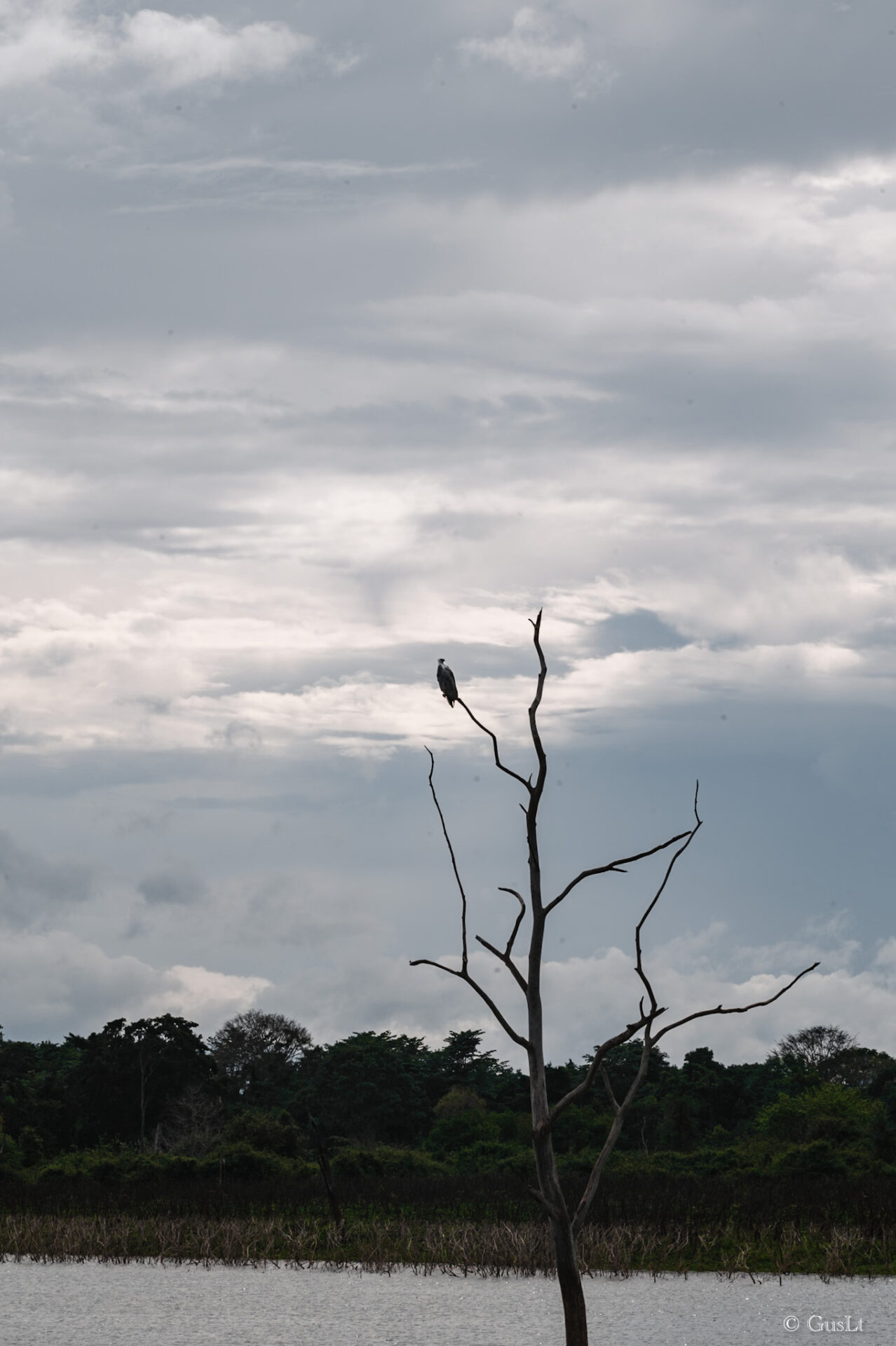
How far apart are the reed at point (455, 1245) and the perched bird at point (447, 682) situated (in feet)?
49.5

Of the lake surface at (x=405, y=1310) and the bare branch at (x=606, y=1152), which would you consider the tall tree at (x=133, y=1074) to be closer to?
the lake surface at (x=405, y=1310)

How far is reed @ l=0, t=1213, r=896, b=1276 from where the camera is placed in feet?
71.5

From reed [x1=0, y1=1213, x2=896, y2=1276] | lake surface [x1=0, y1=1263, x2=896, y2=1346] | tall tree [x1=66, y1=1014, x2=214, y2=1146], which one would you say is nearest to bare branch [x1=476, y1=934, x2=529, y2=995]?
lake surface [x1=0, y1=1263, x2=896, y2=1346]

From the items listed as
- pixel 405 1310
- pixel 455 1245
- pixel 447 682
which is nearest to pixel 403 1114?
pixel 455 1245

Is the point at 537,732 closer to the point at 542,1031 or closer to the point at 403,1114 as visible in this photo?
the point at 542,1031

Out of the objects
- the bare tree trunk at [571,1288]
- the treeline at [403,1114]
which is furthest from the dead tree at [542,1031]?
the treeline at [403,1114]

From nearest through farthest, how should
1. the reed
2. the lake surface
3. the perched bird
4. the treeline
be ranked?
1. the perched bird
2. the lake surface
3. the reed
4. the treeline

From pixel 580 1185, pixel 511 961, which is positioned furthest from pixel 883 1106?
pixel 511 961

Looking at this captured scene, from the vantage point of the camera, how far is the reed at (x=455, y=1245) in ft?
71.5

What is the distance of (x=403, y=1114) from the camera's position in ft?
175

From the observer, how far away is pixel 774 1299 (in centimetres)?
1873

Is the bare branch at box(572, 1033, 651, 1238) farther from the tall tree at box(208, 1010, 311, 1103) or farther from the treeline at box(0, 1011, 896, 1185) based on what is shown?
the tall tree at box(208, 1010, 311, 1103)

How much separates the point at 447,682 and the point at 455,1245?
Answer: 52.7 feet

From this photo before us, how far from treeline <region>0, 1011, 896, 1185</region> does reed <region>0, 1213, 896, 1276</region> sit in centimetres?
788
